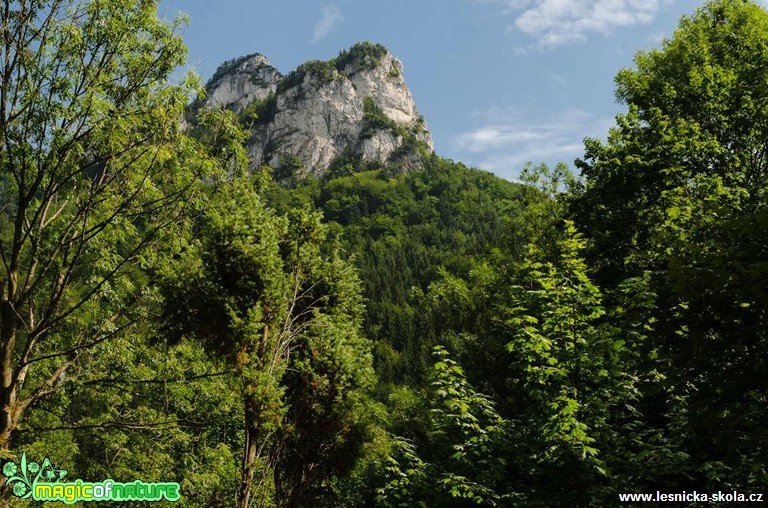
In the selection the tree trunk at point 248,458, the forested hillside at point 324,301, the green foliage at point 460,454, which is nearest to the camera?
the forested hillside at point 324,301

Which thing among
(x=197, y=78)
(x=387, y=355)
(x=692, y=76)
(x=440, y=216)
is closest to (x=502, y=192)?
(x=440, y=216)

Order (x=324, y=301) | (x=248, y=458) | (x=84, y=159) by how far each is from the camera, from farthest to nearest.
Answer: (x=324, y=301) → (x=248, y=458) → (x=84, y=159)

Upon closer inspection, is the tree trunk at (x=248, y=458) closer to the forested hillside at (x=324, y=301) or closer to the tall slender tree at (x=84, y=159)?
the forested hillside at (x=324, y=301)

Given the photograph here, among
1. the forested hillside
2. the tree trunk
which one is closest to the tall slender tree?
the forested hillside

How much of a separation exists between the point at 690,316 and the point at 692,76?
15708 mm

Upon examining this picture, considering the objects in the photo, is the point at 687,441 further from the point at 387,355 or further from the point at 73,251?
the point at 387,355

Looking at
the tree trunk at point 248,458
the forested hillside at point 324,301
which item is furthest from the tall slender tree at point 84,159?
the tree trunk at point 248,458

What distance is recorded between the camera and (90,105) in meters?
7.41

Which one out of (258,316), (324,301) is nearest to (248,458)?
(258,316)

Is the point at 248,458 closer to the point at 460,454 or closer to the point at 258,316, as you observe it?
the point at 258,316

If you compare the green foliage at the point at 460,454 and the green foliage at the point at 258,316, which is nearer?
the green foliage at the point at 460,454

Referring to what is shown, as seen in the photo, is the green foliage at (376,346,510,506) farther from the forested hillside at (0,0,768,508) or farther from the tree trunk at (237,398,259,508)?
the tree trunk at (237,398,259,508)

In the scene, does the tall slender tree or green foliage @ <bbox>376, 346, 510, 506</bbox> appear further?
green foliage @ <bbox>376, 346, 510, 506</bbox>

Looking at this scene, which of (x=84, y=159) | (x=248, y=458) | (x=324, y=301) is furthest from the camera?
(x=324, y=301)
